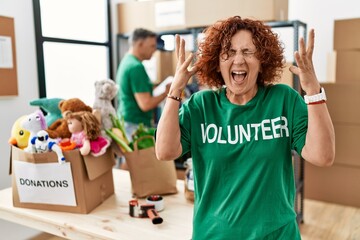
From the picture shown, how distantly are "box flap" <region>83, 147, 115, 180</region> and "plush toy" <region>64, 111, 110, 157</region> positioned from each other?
33 millimetres

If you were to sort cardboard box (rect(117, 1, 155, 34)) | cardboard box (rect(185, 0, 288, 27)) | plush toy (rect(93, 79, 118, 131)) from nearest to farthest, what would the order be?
plush toy (rect(93, 79, 118, 131))
cardboard box (rect(185, 0, 288, 27))
cardboard box (rect(117, 1, 155, 34))

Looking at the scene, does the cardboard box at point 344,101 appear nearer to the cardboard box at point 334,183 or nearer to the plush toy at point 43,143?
the cardboard box at point 334,183

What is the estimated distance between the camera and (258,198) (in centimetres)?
106

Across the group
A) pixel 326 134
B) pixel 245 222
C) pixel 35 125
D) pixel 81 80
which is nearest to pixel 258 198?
pixel 245 222

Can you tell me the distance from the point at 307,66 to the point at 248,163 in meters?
0.32

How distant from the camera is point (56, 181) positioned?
5.23 ft

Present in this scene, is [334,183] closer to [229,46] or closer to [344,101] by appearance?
[344,101]

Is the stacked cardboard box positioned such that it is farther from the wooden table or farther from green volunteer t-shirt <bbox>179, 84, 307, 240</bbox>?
green volunteer t-shirt <bbox>179, 84, 307, 240</bbox>

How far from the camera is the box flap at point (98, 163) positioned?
161 cm

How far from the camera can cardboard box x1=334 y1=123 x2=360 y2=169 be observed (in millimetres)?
2855

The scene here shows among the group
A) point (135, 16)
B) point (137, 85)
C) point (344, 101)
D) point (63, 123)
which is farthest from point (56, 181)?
point (344, 101)

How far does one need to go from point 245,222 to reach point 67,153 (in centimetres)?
87

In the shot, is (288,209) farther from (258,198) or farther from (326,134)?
(326,134)

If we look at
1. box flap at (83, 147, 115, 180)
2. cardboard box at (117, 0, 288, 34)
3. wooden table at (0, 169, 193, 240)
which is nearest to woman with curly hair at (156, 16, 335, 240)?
wooden table at (0, 169, 193, 240)
